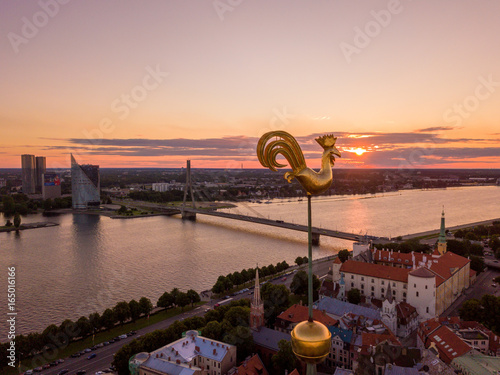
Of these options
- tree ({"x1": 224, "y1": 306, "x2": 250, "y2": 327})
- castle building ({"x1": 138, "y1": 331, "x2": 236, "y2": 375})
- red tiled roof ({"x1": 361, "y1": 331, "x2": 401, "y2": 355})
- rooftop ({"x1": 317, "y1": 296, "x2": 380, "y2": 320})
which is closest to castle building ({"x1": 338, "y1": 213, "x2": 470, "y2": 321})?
rooftop ({"x1": 317, "y1": 296, "x2": 380, "y2": 320})

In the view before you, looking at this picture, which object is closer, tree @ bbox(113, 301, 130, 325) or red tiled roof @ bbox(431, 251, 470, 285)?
tree @ bbox(113, 301, 130, 325)

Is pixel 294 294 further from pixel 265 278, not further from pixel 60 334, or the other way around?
pixel 60 334

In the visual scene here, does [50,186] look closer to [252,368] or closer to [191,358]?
[191,358]

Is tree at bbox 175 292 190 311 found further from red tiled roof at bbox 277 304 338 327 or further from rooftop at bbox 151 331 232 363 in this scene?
rooftop at bbox 151 331 232 363

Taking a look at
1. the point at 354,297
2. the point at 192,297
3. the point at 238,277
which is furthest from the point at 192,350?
the point at 354,297

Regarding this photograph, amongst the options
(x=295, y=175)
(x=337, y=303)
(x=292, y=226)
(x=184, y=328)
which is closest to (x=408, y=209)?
(x=292, y=226)

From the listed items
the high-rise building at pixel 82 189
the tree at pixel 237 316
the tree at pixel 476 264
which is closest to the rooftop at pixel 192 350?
the tree at pixel 237 316

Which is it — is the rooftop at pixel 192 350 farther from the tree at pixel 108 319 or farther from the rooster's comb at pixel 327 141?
the rooster's comb at pixel 327 141
